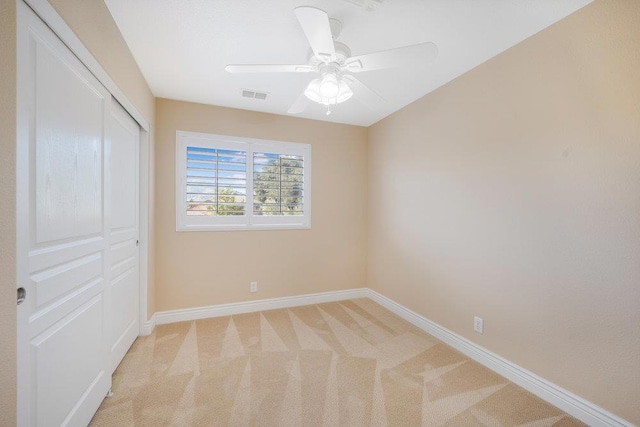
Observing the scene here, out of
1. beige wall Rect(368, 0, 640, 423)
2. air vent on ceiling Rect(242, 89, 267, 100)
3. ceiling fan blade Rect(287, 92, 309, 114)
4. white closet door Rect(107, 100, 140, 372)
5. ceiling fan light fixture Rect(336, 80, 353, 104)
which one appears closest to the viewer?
beige wall Rect(368, 0, 640, 423)

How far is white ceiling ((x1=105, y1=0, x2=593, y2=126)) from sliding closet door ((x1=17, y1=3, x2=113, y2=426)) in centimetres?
61

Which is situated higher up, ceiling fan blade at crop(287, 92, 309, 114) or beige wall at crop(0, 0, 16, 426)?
ceiling fan blade at crop(287, 92, 309, 114)

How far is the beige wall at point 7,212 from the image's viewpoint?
86 centimetres

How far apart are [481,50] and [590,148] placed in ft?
3.41

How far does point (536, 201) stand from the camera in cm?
180

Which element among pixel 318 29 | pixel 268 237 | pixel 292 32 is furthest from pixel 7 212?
pixel 268 237

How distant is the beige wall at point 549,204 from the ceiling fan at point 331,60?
3.22ft

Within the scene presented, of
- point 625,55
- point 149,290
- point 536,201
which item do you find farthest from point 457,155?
point 149,290

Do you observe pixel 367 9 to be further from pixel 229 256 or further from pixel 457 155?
pixel 229 256

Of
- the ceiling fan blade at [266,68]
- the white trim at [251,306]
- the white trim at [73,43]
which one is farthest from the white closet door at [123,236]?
the ceiling fan blade at [266,68]

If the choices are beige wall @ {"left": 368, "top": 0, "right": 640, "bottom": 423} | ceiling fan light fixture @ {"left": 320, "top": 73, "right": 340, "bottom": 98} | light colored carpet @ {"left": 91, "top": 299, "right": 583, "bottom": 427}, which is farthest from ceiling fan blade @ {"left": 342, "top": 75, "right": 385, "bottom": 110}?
light colored carpet @ {"left": 91, "top": 299, "right": 583, "bottom": 427}

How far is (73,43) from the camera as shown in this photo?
1.25m

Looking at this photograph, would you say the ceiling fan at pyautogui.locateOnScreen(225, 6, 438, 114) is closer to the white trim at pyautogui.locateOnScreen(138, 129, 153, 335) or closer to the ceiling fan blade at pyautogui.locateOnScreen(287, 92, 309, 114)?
the ceiling fan blade at pyautogui.locateOnScreen(287, 92, 309, 114)

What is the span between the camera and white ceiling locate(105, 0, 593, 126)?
1557mm
